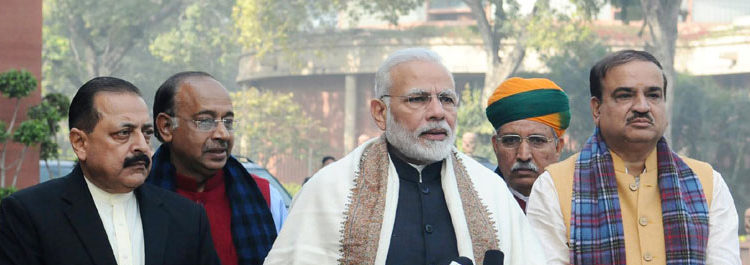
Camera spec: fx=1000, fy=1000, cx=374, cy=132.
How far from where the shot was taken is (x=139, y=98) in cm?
373

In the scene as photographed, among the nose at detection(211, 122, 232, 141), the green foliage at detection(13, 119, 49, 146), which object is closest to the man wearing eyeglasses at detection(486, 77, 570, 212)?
the nose at detection(211, 122, 232, 141)

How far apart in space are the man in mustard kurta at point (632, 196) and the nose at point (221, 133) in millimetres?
1431

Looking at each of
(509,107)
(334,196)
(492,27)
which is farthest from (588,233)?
(492,27)

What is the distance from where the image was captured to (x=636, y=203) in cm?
384

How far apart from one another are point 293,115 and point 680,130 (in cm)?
1383

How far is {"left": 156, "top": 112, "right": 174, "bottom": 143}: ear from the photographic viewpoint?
15.2 feet

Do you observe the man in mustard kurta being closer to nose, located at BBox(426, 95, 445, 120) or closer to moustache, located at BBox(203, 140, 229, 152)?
nose, located at BBox(426, 95, 445, 120)

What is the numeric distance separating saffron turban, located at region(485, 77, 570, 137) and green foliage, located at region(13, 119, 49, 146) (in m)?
9.35

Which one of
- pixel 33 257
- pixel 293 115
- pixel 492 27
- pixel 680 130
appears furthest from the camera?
pixel 293 115

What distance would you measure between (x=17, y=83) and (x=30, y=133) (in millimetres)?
691

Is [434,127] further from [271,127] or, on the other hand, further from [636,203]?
[271,127]

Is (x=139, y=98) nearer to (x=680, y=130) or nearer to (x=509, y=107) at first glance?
(x=509, y=107)

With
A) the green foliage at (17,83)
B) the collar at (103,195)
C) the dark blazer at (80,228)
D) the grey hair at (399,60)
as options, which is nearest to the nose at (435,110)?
the grey hair at (399,60)

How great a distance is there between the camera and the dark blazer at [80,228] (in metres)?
3.38
